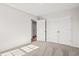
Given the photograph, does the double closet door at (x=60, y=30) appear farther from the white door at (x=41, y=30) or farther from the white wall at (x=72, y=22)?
the white door at (x=41, y=30)

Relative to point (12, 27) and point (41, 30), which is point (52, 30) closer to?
point (41, 30)

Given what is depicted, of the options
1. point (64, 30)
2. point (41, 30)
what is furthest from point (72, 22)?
point (41, 30)

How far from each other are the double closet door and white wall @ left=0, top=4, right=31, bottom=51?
1758 millimetres

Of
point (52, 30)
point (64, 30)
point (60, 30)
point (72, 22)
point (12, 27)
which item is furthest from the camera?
point (52, 30)

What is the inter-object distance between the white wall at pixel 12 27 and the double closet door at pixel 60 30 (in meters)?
1.76

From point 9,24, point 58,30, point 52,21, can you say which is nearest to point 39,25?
point 52,21

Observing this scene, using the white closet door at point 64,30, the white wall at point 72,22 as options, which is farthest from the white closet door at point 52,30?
the white closet door at point 64,30

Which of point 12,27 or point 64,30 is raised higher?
point 12,27

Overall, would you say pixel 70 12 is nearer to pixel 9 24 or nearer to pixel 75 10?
pixel 75 10

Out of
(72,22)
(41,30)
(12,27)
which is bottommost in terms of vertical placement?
(41,30)

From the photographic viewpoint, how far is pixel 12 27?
3.77 meters

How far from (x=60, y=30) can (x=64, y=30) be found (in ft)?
0.98

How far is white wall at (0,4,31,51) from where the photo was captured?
3295mm

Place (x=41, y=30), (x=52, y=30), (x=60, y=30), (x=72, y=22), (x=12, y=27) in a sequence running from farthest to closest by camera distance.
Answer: (x=41, y=30) → (x=52, y=30) → (x=60, y=30) → (x=72, y=22) → (x=12, y=27)
